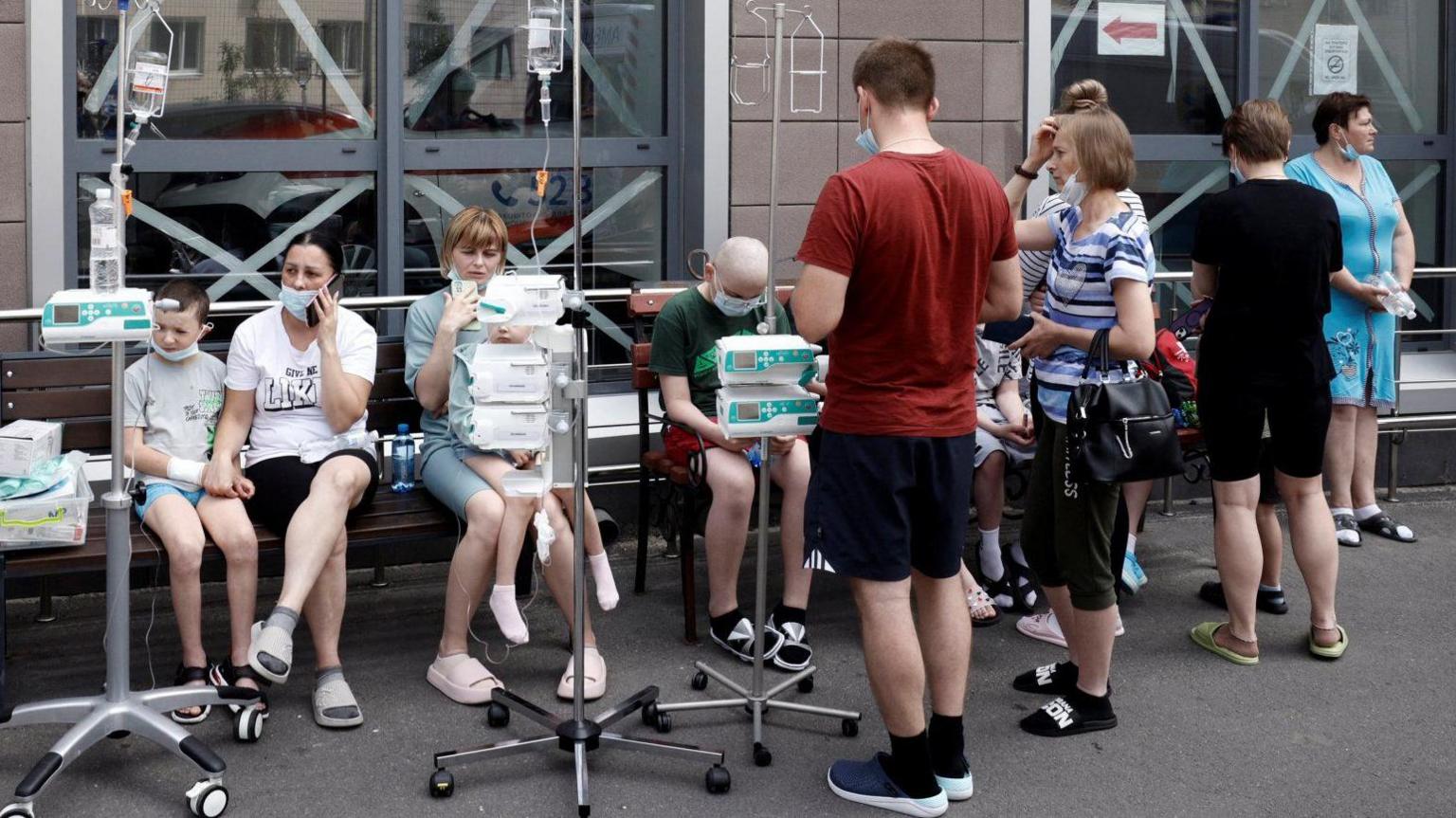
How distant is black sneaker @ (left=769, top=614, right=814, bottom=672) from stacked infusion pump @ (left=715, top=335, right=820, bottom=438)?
1053mm

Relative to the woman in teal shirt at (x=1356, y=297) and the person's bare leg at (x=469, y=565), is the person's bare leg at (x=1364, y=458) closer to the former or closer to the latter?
the woman in teal shirt at (x=1356, y=297)

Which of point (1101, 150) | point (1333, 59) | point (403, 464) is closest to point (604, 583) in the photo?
point (403, 464)

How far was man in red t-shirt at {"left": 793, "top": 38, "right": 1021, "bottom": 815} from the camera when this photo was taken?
163 inches

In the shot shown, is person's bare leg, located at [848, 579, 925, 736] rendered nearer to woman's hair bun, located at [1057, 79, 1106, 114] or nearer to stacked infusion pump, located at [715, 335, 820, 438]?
stacked infusion pump, located at [715, 335, 820, 438]

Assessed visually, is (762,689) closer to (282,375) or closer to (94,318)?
(282,375)

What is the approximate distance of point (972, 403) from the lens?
4.42 m

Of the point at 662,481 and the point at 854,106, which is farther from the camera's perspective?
the point at 854,106

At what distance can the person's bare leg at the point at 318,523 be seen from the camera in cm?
494

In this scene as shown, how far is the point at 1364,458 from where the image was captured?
7.20 m

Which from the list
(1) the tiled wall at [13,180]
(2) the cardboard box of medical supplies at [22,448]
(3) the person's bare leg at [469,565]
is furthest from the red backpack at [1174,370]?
(1) the tiled wall at [13,180]

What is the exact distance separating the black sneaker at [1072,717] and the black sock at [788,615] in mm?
899

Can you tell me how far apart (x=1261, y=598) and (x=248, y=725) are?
3.50 m

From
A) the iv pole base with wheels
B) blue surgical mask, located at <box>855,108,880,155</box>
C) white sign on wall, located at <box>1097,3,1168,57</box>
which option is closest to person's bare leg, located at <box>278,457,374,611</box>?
the iv pole base with wheels

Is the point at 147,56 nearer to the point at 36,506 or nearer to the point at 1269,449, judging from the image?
the point at 36,506
